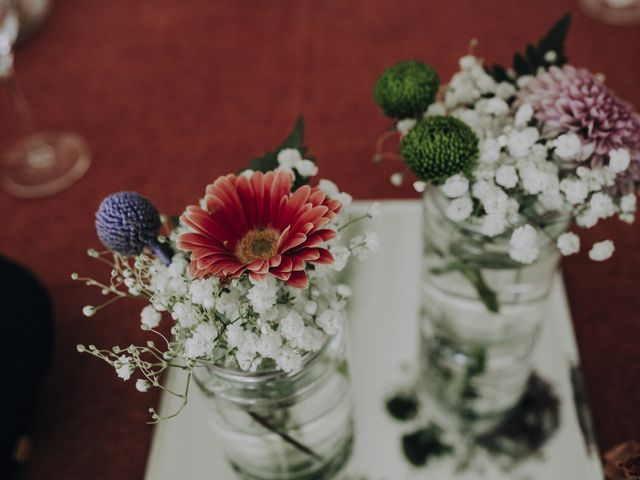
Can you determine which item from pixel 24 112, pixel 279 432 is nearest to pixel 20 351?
pixel 279 432

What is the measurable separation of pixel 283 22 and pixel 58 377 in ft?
2.26

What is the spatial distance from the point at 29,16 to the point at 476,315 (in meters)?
0.99

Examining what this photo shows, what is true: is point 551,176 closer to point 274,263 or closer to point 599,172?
point 599,172

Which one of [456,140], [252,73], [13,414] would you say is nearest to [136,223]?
[456,140]

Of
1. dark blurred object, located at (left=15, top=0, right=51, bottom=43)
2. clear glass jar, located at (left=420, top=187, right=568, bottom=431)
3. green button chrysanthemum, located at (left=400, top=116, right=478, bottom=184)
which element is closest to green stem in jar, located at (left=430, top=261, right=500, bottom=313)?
clear glass jar, located at (left=420, top=187, right=568, bottom=431)

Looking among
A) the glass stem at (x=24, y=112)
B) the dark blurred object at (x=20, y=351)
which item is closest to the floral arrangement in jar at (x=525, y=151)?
the dark blurred object at (x=20, y=351)

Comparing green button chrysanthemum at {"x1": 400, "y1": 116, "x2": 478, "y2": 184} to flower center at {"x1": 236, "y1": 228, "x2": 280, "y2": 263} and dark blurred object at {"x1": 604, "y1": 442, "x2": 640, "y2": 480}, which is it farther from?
dark blurred object at {"x1": 604, "y1": 442, "x2": 640, "y2": 480}

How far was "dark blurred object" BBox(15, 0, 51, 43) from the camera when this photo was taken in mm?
1115

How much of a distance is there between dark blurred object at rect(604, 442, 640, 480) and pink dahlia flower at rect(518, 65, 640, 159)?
8.2 inches

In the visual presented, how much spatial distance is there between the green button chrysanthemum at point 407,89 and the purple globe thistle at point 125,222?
0.59ft

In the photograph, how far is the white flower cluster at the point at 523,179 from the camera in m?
0.40

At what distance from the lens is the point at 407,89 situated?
0.44 m

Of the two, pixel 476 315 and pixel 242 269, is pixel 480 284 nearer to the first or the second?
pixel 476 315

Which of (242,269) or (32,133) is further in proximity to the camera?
(32,133)
